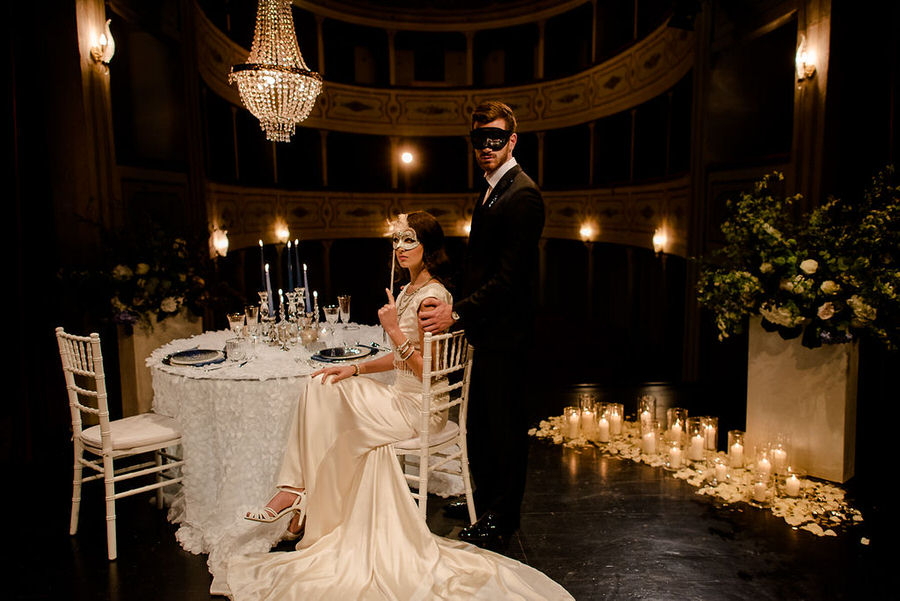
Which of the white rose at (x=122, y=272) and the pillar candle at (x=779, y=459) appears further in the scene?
the white rose at (x=122, y=272)

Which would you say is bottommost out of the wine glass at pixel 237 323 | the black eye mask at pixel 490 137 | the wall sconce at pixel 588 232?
the wine glass at pixel 237 323

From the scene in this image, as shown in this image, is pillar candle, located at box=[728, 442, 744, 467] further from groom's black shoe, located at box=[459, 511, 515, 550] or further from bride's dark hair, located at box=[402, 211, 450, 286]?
bride's dark hair, located at box=[402, 211, 450, 286]

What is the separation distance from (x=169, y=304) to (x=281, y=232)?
6.39m

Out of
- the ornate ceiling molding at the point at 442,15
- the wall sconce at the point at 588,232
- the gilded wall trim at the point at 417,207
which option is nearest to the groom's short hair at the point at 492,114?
the gilded wall trim at the point at 417,207

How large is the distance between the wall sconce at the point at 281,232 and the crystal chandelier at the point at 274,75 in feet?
21.4

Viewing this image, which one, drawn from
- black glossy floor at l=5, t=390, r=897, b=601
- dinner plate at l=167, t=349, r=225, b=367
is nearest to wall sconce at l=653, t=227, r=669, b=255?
black glossy floor at l=5, t=390, r=897, b=601

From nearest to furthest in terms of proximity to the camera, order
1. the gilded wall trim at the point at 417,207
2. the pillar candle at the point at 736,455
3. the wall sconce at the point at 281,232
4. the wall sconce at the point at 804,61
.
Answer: the pillar candle at the point at 736,455, the wall sconce at the point at 804,61, the gilded wall trim at the point at 417,207, the wall sconce at the point at 281,232

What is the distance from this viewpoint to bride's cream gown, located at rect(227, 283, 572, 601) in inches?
101

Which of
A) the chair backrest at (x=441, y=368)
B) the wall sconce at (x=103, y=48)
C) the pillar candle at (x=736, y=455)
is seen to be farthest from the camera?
the wall sconce at (x=103, y=48)

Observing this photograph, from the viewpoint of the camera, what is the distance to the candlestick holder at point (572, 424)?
4578 mm

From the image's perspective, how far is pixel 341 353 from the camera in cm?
333

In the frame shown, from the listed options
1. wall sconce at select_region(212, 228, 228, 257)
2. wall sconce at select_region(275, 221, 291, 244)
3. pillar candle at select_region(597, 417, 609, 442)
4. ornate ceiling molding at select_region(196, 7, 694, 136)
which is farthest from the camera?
wall sconce at select_region(275, 221, 291, 244)

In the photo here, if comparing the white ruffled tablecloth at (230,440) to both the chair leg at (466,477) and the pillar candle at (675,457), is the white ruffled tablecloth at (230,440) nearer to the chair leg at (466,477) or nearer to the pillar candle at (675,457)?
the chair leg at (466,477)

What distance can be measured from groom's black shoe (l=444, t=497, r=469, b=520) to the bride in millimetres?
529
